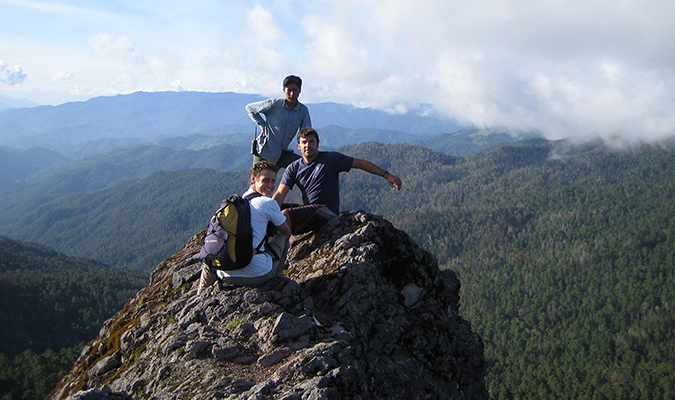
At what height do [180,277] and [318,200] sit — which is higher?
[318,200]

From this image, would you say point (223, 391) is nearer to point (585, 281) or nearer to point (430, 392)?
point (430, 392)

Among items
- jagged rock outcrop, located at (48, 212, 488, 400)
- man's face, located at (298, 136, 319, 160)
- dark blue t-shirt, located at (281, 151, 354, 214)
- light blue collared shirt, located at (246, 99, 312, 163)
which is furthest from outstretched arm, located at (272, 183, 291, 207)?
light blue collared shirt, located at (246, 99, 312, 163)

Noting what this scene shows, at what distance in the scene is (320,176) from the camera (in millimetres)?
12375

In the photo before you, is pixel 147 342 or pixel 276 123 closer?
pixel 147 342

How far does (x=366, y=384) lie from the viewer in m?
7.80

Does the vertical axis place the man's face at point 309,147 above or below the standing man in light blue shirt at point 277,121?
below

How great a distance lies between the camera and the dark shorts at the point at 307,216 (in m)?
12.1

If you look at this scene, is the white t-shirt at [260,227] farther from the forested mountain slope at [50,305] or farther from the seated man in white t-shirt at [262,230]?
the forested mountain slope at [50,305]

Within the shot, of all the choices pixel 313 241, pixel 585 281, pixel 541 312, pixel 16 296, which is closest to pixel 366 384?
pixel 313 241

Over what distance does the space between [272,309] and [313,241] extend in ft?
13.6

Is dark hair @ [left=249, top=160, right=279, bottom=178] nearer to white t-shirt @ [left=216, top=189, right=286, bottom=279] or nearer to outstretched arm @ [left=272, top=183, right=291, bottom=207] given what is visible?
white t-shirt @ [left=216, top=189, right=286, bottom=279]

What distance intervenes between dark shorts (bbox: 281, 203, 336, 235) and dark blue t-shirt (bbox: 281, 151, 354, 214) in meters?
0.32

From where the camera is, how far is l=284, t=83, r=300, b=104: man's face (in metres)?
13.8

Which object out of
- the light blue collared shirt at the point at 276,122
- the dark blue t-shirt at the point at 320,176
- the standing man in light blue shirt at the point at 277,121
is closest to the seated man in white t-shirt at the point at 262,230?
the dark blue t-shirt at the point at 320,176
